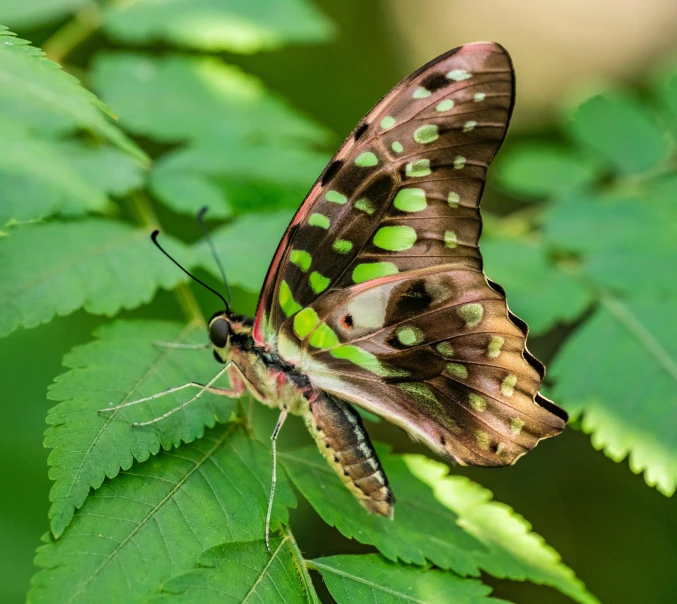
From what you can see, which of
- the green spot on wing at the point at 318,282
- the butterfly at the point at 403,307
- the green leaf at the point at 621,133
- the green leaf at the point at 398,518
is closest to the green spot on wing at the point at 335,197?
the butterfly at the point at 403,307

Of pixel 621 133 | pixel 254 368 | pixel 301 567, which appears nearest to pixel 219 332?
pixel 254 368

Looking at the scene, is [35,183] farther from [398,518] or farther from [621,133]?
[621,133]

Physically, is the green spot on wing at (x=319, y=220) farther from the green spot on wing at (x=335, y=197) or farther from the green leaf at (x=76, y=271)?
the green leaf at (x=76, y=271)

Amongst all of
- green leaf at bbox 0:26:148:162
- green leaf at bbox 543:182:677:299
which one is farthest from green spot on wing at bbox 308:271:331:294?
green leaf at bbox 543:182:677:299

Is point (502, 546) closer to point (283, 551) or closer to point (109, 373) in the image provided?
point (283, 551)

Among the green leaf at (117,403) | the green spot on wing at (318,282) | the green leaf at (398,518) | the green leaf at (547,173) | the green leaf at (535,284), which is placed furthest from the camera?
the green leaf at (547,173)

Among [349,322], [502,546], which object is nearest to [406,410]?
[349,322]
